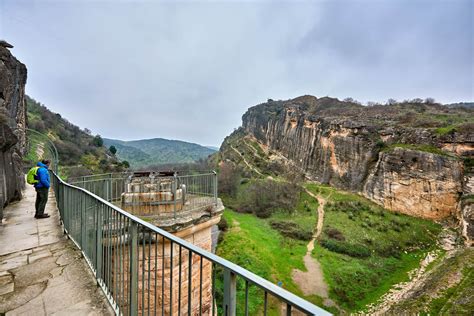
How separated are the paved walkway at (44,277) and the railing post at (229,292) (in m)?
1.99

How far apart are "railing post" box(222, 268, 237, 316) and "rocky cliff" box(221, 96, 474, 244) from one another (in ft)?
98.0

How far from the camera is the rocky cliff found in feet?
88.3

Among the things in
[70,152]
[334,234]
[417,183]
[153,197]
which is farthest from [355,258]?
[70,152]

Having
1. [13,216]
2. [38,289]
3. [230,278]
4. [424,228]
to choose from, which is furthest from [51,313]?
[424,228]

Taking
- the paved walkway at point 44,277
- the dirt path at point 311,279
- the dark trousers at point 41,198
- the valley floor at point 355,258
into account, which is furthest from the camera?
the dirt path at point 311,279

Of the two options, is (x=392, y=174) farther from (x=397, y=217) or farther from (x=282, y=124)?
(x=282, y=124)

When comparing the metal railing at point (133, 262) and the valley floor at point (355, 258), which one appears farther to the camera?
the valley floor at point (355, 258)

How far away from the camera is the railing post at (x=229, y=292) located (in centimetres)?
141

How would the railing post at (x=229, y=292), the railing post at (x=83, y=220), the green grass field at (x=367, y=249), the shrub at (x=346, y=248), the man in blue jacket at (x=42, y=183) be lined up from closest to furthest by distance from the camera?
the railing post at (x=229, y=292) < the railing post at (x=83, y=220) < the man in blue jacket at (x=42, y=183) < the green grass field at (x=367, y=249) < the shrub at (x=346, y=248)

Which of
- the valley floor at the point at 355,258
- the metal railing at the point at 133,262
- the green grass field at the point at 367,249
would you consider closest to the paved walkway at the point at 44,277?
the metal railing at the point at 133,262

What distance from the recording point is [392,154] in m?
32.5

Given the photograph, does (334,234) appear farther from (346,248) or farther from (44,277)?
(44,277)

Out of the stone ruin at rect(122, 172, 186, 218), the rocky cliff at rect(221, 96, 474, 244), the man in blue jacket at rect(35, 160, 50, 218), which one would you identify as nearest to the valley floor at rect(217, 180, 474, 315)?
the rocky cliff at rect(221, 96, 474, 244)

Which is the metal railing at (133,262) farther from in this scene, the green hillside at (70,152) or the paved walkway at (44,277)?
the green hillside at (70,152)
